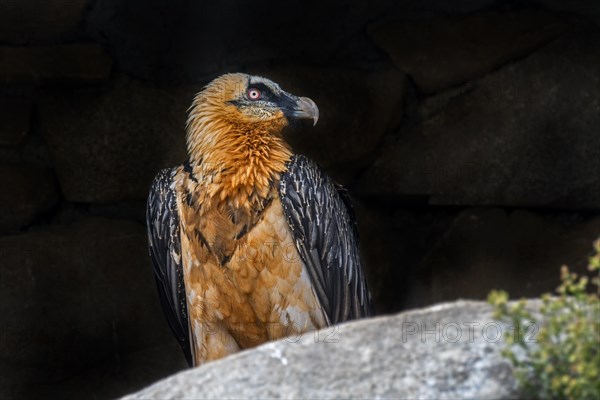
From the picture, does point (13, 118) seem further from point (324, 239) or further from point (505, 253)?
point (505, 253)

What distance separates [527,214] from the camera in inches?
276

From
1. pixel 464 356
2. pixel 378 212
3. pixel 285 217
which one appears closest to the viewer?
pixel 464 356

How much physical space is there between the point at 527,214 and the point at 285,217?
1.91 m

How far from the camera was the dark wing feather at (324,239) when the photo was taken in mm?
5734

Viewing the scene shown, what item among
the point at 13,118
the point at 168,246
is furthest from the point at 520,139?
the point at 13,118

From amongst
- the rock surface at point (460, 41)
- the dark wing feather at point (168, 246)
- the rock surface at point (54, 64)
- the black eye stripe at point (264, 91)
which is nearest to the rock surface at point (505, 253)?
the rock surface at point (460, 41)

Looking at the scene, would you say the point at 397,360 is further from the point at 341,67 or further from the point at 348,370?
the point at 341,67

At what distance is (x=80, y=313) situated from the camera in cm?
680

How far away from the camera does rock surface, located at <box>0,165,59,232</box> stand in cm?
679

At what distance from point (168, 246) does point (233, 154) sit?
22.3 inches

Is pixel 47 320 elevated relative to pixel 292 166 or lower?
lower

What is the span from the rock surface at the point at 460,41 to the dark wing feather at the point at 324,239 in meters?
1.25

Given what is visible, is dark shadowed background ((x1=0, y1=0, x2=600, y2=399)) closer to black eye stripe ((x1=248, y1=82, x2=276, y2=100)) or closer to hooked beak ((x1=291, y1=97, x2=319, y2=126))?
black eye stripe ((x1=248, y1=82, x2=276, y2=100))

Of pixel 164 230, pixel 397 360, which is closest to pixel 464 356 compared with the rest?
pixel 397 360
